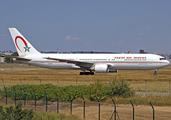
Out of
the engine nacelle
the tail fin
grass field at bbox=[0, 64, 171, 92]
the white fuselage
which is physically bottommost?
grass field at bbox=[0, 64, 171, 92]

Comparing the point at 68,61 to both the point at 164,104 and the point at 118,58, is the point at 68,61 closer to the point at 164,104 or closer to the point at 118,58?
the point at 118,58

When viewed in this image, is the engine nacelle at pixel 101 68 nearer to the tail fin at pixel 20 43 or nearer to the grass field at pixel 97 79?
the grass field at pixel 97 79

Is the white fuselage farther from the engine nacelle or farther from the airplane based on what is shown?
the engine nacelle

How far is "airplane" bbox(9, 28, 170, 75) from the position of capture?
51188 millimetres

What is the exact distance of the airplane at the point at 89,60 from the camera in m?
51.2

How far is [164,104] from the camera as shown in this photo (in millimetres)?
25703

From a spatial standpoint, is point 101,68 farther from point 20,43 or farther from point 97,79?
point 20,43

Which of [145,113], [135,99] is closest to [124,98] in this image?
[135,99]

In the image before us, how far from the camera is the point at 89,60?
52.8 metres

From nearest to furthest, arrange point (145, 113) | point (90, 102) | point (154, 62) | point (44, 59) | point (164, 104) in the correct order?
point (145, 113), point (164, 104), point (90, 102), point (154, 62), point (44, 59)

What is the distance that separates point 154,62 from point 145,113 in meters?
31.0

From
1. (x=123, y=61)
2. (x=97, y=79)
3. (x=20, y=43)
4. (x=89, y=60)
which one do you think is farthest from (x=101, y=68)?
(x=20, y=43)

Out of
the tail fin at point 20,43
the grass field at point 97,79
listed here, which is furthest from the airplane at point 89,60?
the grass field at point 97,79

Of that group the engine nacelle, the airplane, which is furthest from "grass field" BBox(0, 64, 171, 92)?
the airplane
